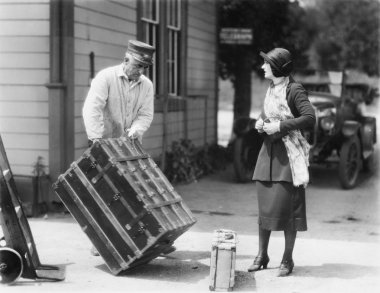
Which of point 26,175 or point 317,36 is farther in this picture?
point 317,36

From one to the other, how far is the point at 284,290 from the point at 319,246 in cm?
169

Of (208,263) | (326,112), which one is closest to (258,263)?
(208,263)

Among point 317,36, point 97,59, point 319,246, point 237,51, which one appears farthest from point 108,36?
point 317,36

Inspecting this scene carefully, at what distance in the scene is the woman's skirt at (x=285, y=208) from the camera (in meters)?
5.57

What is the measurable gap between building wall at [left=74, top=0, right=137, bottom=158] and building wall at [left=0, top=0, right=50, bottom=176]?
43 cm

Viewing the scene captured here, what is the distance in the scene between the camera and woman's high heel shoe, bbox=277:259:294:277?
220 inches

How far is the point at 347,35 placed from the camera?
50219 millimetres

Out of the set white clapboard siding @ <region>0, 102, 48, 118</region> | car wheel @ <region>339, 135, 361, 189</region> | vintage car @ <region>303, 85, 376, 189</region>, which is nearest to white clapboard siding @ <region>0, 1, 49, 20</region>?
white clapboard siding @ <region>0, 102, 48, 118</region>

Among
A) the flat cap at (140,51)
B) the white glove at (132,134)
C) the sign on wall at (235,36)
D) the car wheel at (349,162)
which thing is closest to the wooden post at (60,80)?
the white glove at (132,134)

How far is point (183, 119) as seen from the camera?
40.9 ft

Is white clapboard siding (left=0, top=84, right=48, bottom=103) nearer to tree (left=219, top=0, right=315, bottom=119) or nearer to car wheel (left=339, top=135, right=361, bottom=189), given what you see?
car wheel (left=339, top=135, right=361, bottom=189)

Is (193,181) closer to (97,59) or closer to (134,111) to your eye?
(97,59)

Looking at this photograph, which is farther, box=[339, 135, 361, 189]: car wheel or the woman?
box=[339, 135, 361, 189]: car wheel

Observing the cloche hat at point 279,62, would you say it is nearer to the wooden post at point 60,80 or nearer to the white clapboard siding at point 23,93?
the wooden post at point 60,80
